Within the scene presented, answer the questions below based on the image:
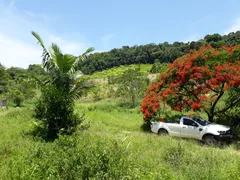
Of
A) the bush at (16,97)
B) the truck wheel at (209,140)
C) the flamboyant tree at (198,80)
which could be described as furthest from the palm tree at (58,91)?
the bush at (16,97)

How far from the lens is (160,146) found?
1017 cm

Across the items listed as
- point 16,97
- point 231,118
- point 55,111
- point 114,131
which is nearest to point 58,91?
point 55,111

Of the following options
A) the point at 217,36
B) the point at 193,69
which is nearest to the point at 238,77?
the point at 193,69

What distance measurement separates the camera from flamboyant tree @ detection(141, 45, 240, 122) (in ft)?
41.3

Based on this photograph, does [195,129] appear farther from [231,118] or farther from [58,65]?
[58,65]

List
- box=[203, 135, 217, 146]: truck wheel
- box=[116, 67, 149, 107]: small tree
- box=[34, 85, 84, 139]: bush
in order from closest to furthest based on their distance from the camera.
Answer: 1. box=[203, 135, 217, 146]: truck wheel
2. box=[34, 85, 84, 139]: bush
3. box=[116, 67, 149, 107]: small tree

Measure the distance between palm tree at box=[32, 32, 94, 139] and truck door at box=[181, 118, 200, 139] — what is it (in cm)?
618

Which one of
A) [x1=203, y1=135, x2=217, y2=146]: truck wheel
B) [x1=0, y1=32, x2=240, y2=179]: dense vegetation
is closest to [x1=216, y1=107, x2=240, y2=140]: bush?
[x1=0, y1=32, x2=240, y2=179]: dense vegetation

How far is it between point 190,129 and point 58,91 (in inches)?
296

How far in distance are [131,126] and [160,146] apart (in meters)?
6.83

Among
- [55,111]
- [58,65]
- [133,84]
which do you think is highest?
[58,65]

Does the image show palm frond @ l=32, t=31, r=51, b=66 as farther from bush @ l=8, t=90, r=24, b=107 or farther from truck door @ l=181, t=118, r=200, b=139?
bush @ l=8, t=90, r=24, b=107

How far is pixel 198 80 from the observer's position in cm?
1343

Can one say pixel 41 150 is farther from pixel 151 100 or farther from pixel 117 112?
pixel 117 112
